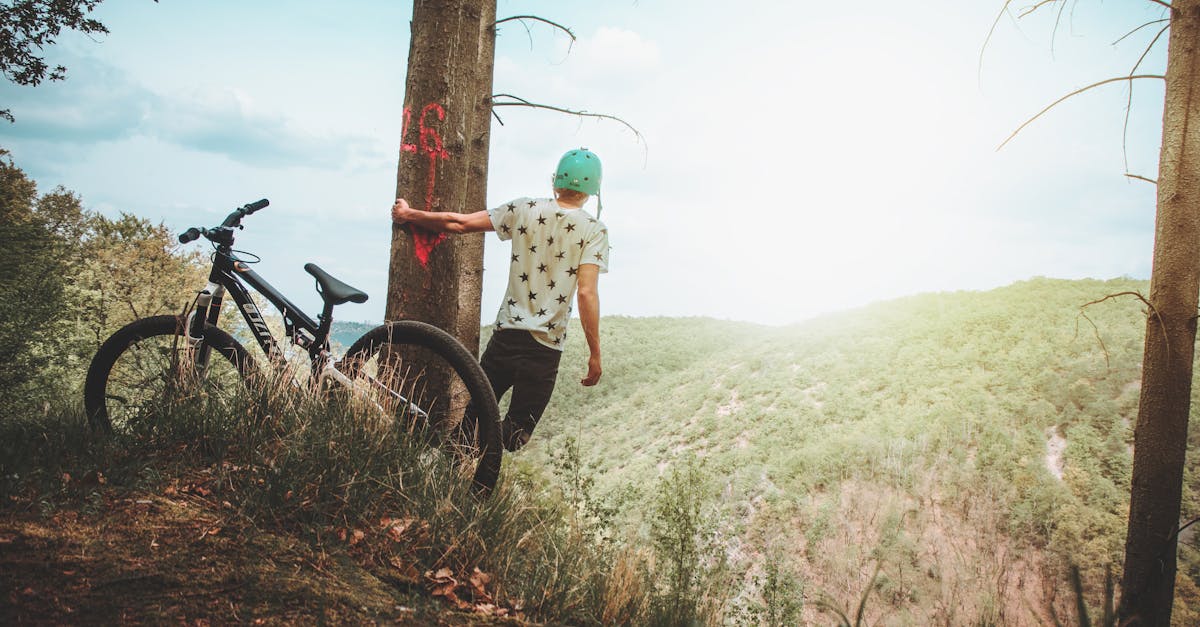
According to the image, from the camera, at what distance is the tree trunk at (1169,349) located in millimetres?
5559

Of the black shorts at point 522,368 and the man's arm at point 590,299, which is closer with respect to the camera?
the man's arm at point 590,299

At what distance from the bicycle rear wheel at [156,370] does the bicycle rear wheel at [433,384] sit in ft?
2.43

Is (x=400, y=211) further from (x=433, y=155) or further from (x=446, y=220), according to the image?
(x=433, y=155)

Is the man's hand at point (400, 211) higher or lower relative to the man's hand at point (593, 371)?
higher

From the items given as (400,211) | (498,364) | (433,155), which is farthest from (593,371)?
(433,155)

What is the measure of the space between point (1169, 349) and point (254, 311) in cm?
733

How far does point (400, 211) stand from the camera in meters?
4.31

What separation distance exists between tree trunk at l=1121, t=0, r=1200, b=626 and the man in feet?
16.8

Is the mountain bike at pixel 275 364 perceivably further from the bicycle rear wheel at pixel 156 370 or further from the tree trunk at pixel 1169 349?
the tree trunk at pixel 1169 349

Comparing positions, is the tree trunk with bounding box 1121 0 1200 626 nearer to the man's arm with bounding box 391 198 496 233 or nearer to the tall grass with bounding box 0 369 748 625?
the tall grass with bounding box 0 369 748 625

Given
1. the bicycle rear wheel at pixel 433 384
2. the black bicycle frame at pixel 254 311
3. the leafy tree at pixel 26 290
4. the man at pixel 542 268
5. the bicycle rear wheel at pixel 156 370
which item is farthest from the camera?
the leafy tree at pixel 26 290

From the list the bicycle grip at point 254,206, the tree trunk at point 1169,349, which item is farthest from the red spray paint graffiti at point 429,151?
the tree trunk at point 1169,349

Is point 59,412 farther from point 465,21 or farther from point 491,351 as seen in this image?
point 465,21

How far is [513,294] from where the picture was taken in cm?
426
